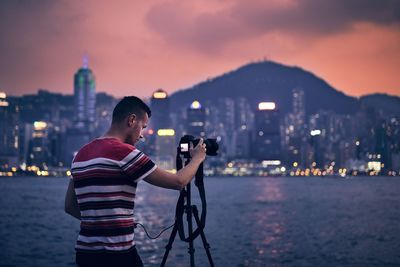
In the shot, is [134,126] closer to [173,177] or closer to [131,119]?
[131,119]

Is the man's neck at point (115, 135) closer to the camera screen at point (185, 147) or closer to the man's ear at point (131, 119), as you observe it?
the man's ear at point (131, 119)

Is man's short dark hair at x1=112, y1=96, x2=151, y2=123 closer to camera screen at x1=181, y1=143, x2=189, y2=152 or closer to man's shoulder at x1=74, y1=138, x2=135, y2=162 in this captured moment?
man's shoulder at x1=74, y1=138, x2=135, y2=162

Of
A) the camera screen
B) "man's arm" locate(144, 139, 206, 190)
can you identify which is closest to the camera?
the camera screen

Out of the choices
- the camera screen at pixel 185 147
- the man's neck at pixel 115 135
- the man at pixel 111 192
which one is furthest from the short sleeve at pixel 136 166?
the camera screen at pixel 185 147

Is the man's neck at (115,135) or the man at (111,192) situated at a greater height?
the man's neck at (115,135)

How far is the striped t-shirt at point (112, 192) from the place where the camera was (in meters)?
3.12

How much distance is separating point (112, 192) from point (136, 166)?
0.73 ft

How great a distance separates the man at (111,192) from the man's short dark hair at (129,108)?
16 cm

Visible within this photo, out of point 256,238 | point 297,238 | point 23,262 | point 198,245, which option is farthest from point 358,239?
point 23,262

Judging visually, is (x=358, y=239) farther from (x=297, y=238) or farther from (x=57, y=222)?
(x=57, y=222)

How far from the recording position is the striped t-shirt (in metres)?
3.12

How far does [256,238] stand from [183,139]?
29949 mm

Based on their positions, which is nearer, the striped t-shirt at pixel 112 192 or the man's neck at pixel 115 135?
the striped t-shirt at pixel 112 192

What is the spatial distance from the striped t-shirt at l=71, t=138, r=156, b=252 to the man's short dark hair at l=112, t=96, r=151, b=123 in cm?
21
